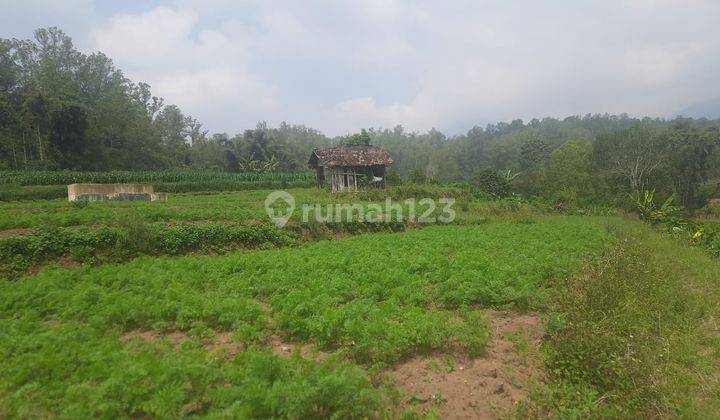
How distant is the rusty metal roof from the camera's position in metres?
34.5

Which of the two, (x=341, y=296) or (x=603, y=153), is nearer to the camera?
(x=341, y=296)

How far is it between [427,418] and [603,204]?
1408 inches

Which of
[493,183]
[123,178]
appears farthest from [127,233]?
[493,183]

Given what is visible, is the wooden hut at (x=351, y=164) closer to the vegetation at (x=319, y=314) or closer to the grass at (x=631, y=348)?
the vegetation at (x=319, y=314)

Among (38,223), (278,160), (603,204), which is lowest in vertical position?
(603,204)

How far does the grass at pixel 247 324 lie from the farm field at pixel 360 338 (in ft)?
0.09

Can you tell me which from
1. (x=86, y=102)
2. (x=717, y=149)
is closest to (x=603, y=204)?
(x=717, y=149)

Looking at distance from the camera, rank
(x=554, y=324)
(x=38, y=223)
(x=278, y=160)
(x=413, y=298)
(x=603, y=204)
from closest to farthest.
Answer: (x=554, y=324) → (x=413, y=298) → (x=38, y=223) → (x=603, y=204) → (x=278, y=160)

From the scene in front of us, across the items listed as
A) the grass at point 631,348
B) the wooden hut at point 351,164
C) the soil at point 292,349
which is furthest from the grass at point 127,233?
the wooden hut at point 351,164

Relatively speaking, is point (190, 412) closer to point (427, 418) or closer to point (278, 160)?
point (427, 418)

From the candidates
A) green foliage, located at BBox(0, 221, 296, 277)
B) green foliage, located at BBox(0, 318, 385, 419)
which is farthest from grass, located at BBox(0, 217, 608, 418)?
green foliage, located at BBox(0, 221, 296, 277)

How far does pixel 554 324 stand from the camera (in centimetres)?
649

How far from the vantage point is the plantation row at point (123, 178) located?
32219mm

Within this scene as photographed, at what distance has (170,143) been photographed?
6400 cm
